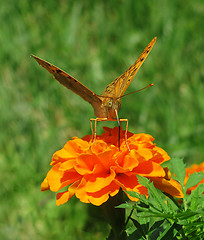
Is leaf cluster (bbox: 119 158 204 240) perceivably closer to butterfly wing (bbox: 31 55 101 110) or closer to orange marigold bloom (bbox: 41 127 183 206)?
orange marigold bloom (bbox: 41 127 183 206)

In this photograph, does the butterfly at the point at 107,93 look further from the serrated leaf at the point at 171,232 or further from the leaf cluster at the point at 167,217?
the serrated leaf at the point at 171,232

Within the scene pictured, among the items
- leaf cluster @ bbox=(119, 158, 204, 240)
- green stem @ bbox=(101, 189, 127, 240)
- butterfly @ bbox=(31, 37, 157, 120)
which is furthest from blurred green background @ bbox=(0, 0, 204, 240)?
leaf cluster @ bbox=(119, 158, 204, 240)

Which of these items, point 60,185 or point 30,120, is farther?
point 30,120

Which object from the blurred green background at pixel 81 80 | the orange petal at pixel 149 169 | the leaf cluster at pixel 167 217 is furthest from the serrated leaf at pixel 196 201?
the blurred green background at pixel 81 80

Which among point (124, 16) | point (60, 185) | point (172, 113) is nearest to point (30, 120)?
point (172, 113)

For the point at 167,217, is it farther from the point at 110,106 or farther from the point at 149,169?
the point at 110,106

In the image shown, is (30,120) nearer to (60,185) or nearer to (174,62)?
(174,62)
